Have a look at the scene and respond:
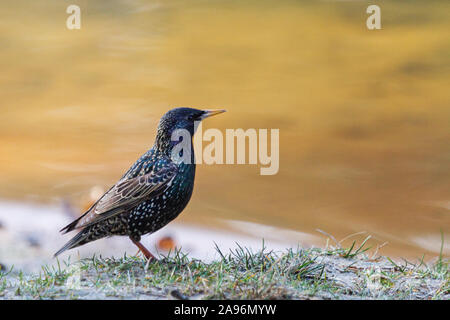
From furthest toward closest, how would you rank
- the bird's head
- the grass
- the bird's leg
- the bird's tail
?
1. the bird's head
2. the bird's tail
3. the bird's leg
4. the grass

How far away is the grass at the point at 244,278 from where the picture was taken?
4.18 meters

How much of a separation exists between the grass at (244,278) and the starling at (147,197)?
1.06 ft

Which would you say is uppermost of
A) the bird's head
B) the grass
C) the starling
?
the bird's head

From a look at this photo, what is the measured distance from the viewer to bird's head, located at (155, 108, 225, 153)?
5496 mm

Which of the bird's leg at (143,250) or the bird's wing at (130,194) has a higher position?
the bird's wing at (130,194)

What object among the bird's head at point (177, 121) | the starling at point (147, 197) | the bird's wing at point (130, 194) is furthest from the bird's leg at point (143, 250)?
the bird's head at point (177, 121)

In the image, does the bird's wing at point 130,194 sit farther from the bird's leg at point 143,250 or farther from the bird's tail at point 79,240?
the bird's leg at point 143,250

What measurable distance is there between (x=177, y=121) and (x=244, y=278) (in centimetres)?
185

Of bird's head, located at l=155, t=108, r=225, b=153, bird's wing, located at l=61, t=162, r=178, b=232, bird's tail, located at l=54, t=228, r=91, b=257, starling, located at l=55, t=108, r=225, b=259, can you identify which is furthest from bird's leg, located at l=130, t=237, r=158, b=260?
bird's head, located at l=155, t=108, r=225, b=153

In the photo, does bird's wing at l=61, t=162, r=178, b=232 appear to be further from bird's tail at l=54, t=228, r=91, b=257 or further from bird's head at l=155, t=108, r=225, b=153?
bird's head at l=155, t=108, r=225, b=153

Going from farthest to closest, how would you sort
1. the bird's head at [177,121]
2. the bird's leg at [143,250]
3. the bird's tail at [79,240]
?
1. the bird's head at [177,121]
2. the bird's tail at [79,240]
3. the bird's leg at [143,250]

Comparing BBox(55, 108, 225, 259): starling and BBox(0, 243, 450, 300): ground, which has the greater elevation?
BBox(55, 108, 225, 259): starling
